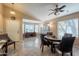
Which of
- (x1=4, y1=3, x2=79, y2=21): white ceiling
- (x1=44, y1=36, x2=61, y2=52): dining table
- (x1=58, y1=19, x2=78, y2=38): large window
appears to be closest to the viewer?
(x1=4, y1=3, x2=79, y2=21): white ceiling

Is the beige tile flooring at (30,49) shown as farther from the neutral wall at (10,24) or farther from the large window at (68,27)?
the large window at (68,27)

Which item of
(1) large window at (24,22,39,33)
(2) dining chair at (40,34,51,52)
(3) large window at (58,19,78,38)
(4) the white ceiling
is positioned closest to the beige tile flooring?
(2) dining chair at (40,34,51,52)

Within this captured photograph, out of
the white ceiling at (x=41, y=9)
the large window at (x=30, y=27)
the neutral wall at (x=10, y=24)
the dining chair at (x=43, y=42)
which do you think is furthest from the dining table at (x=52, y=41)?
the neutral wall at (x=10, y=24)

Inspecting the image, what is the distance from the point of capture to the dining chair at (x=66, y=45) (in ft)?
7.82

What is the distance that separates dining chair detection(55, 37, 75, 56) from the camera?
2.38m

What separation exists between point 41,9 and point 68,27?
0.69m

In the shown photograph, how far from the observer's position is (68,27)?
2383 mm

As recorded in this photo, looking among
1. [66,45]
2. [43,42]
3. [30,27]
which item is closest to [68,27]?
[66,45]

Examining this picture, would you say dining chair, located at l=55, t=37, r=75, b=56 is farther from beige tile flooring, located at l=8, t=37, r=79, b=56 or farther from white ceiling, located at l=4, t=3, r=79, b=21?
white ceiling, located at l=4, t=3, r=79, b=21

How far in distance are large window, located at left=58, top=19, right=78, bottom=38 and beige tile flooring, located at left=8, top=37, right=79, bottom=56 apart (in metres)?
0.38

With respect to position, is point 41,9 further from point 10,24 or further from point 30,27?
point 10,24

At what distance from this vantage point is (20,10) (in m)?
2.45

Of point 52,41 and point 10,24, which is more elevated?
point 10,24

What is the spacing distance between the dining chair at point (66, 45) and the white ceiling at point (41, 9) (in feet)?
1.80
